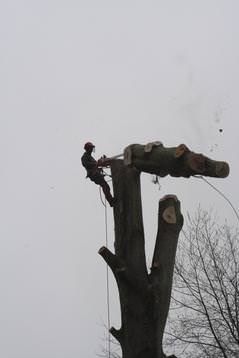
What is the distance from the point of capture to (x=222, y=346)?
10273mm

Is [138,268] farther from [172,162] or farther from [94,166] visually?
[94,166]

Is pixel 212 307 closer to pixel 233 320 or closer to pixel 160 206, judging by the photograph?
pixel 233 320

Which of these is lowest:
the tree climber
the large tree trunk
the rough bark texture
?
the large tree trunk

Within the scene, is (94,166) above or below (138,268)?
above

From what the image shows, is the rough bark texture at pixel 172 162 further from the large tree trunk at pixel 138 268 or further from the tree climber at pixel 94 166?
the tree climber at pixel 94 166

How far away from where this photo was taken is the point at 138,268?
3.58 meters

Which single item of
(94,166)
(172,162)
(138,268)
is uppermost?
(94,166)

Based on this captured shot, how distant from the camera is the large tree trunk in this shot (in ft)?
11.2

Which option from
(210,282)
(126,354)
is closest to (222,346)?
(210,282)

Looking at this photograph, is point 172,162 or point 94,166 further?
point 94,166

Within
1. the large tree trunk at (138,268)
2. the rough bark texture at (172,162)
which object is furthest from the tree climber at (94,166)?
the rough bark texture at (172,162)

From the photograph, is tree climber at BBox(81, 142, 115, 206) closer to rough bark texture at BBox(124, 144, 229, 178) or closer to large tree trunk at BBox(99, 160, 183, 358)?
large tree trunk at BBox(99, 160, 183, 358)

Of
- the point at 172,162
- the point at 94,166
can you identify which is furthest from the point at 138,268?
the point at 94,166

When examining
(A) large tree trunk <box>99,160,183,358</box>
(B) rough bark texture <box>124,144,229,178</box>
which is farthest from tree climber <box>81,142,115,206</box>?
(B) rough bark texture <box>124,144,229,178</box>
